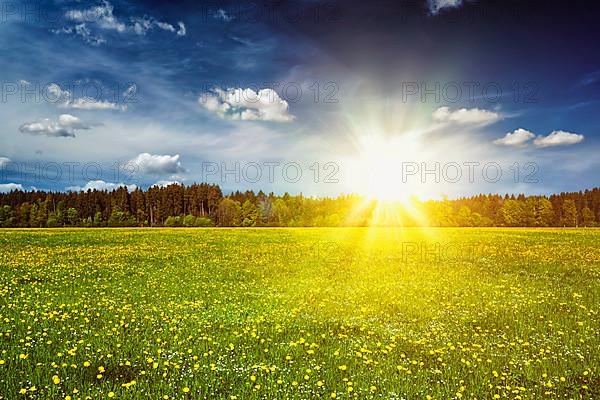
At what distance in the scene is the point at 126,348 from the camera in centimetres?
964

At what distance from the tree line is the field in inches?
3505

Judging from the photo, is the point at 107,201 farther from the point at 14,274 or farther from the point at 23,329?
the point at 23,329

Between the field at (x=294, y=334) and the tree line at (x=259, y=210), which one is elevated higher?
the tree line at (x=259, y=210)

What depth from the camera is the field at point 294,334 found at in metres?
8.00

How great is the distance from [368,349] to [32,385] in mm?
6907

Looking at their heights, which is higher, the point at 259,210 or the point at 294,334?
the point at 259,210

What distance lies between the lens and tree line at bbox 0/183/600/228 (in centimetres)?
11412

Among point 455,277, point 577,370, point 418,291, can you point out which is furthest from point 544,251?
point 577,370

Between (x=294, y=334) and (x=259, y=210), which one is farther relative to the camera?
(x=259, y=210)

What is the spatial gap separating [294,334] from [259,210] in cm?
10555

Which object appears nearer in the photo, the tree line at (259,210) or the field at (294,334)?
the field at (294,334)

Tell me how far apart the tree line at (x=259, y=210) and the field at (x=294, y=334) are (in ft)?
292

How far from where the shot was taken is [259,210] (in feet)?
381

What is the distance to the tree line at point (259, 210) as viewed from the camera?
114 metres
